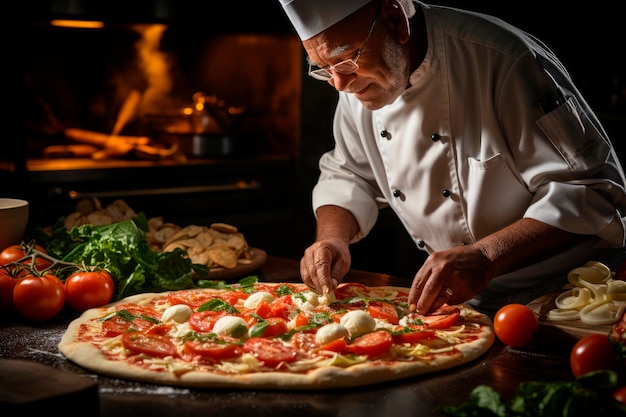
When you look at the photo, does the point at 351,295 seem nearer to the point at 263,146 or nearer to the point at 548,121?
the point at 548,121

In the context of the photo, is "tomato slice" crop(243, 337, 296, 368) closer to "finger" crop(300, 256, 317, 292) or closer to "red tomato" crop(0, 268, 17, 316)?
"finger" crop(300, 256, 317, 292)

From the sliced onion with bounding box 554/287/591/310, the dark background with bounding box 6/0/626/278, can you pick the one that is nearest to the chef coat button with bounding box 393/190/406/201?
the sliced onion with bounding box 554/287/591/310

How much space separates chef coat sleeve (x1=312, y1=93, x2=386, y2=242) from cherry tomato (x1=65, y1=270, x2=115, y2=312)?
2.79 feet

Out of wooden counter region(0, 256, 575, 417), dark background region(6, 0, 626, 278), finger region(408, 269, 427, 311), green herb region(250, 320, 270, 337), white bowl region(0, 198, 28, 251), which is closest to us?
wooden counter region(0, 256, 575, 417)

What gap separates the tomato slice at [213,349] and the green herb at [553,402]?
1.80 ft

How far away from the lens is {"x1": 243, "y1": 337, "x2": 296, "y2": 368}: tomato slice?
188cm

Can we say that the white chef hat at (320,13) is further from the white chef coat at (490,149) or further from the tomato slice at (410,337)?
the tomato slice at (410,337)

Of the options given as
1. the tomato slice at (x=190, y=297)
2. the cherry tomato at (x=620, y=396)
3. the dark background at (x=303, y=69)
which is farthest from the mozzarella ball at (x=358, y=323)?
the dark background at (x=303, y=69)

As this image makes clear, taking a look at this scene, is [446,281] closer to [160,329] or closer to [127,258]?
[160,329]

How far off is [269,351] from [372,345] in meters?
0.24

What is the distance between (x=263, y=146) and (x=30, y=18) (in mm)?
1629

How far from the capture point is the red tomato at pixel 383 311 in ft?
7.36

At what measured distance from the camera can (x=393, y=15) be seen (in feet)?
8.07

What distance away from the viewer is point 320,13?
2.35 metres
